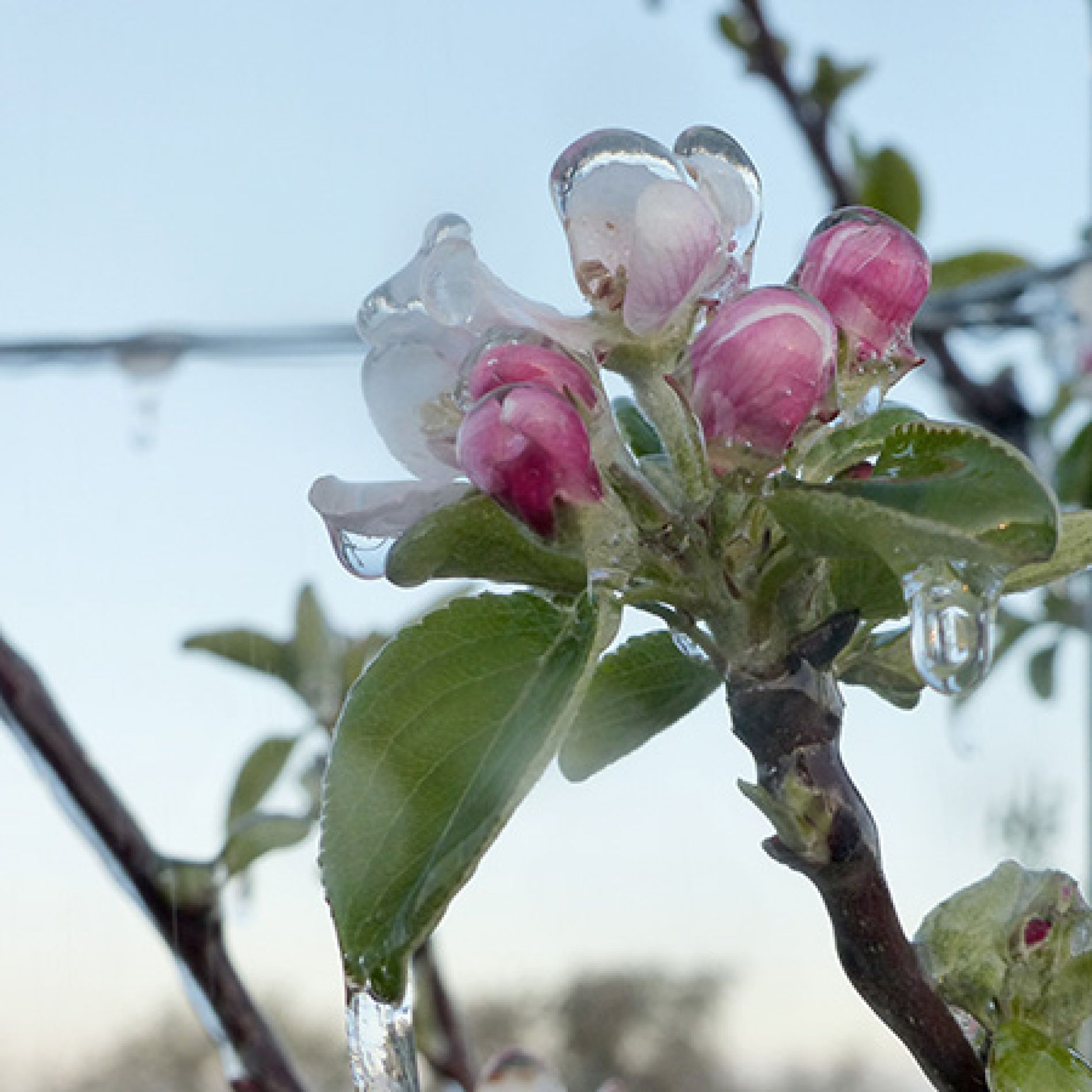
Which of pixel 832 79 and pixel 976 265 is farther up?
pixel 832 79

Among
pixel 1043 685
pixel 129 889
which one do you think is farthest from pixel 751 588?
pixel 1043 685

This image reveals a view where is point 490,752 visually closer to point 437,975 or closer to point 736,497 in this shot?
point 736,497

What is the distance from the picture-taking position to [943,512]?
35 centimetres

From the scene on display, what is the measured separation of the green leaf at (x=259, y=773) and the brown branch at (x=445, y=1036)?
137 mm

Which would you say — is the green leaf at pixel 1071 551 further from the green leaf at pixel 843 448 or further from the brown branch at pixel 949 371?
the brown branch at pixel 949 371

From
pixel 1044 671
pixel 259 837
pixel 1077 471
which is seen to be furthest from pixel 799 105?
pixel 259 837

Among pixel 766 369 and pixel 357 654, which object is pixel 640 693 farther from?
pixel 357 654

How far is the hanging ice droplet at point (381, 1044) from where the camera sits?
376mm

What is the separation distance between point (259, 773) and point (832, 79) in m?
0.87

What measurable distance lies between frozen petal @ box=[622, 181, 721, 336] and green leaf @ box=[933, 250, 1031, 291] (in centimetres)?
93

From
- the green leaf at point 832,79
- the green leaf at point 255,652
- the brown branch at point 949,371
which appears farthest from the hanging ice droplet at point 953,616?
the green leaf at point 832,79

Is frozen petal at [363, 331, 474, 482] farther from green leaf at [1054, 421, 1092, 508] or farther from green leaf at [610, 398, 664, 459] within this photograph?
green leaf at [1054, 421, 1092, 508]

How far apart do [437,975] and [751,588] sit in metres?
0.61

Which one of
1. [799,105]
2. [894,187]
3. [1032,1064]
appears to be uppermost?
[799,105]
